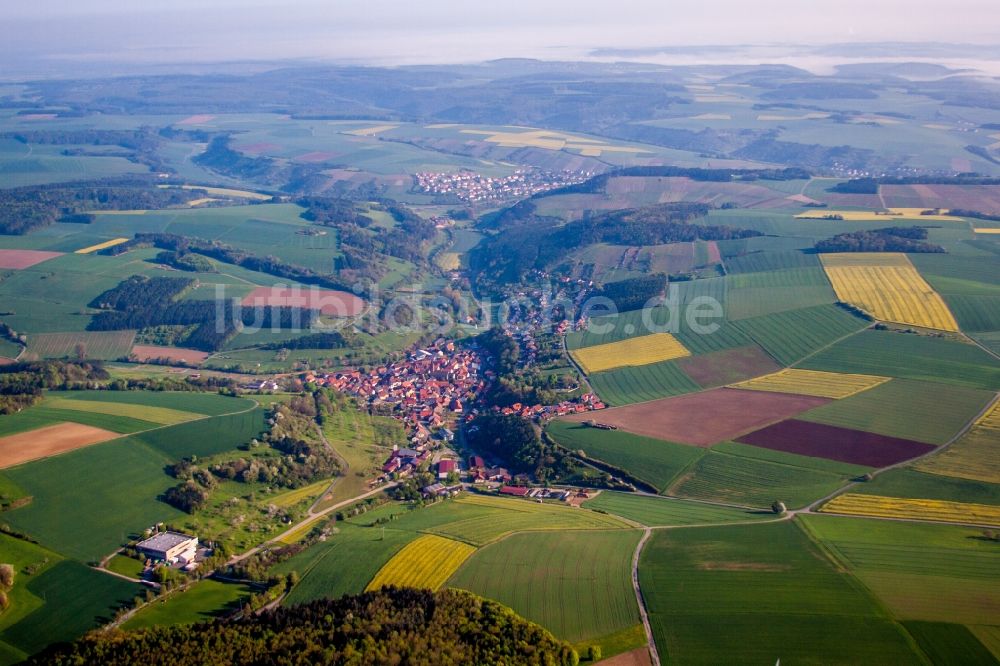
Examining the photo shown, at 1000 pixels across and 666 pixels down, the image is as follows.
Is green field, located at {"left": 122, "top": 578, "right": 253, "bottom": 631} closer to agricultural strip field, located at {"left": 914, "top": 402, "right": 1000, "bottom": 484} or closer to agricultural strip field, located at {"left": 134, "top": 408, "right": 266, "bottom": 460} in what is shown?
agricultural strip field, located at {"left": 134, "top": 408, "right": 266, "bottom": 460}

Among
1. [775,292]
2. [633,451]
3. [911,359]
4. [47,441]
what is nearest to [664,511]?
[633,451]

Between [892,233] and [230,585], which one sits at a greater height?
[892,233]

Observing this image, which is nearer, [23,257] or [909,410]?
[909,410]

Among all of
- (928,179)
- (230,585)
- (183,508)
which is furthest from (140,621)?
(928,179)

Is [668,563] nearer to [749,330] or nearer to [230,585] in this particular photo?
[230,585]

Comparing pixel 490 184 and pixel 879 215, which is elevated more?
pixel 879 215

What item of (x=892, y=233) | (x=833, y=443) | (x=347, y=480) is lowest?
(x=347, y=480)

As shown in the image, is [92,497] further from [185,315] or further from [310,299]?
[310,299]
